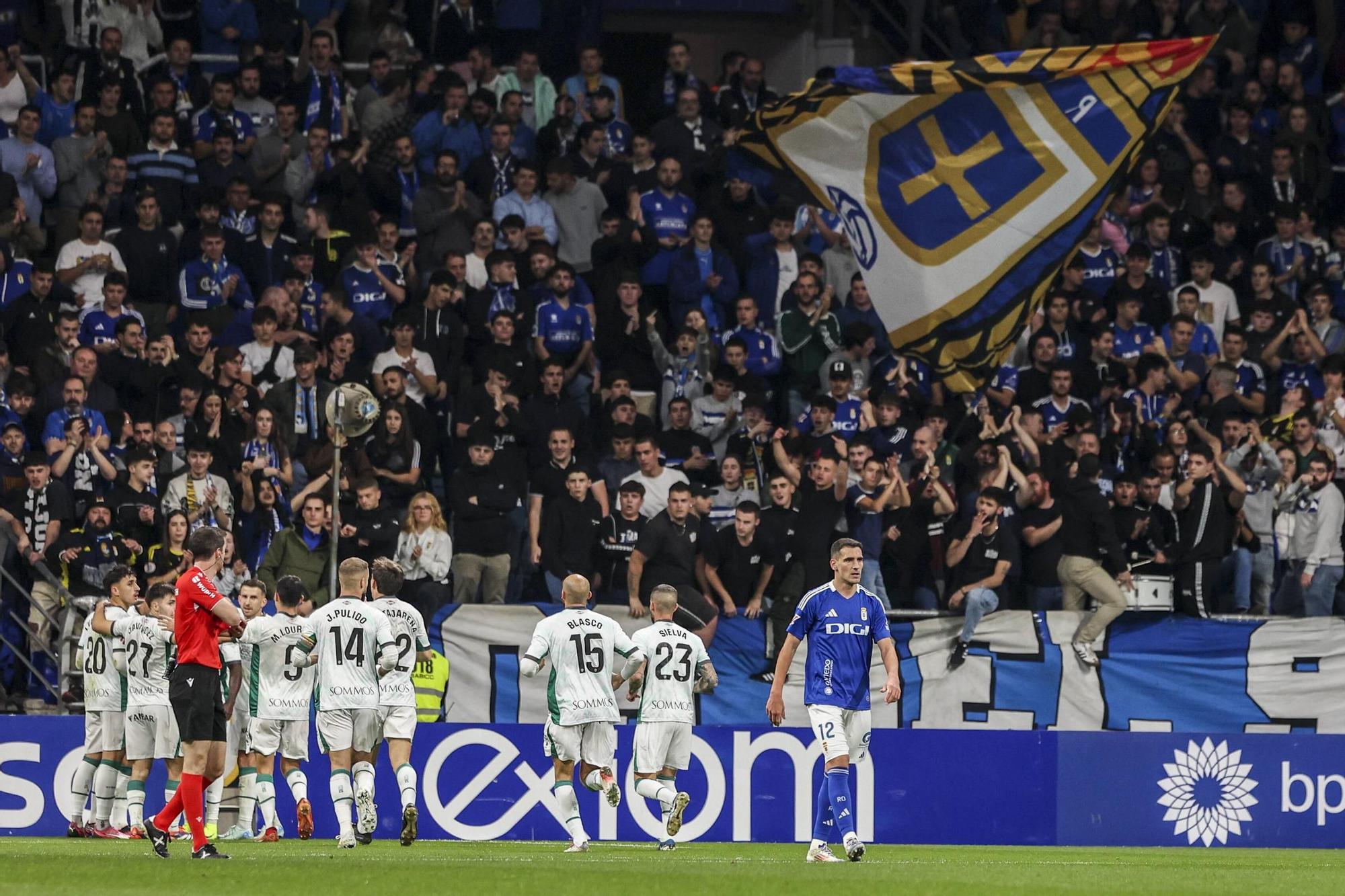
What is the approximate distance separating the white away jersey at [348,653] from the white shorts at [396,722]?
0.41ft

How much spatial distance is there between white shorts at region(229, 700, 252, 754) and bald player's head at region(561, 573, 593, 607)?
9.70 feet

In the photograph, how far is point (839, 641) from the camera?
1473 centimetres

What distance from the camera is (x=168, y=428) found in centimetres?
2000

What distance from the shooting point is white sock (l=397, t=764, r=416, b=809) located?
1539 cm

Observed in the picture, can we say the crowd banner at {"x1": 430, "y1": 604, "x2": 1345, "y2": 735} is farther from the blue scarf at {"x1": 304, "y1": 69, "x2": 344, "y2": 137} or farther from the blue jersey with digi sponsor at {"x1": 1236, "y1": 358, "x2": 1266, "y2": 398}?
the blue scarf at {"x1": 304, "y1": 69, "x2": 344, "y2": 137}

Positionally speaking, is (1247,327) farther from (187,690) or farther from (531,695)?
(187,690)

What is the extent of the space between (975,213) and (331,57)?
324 inches

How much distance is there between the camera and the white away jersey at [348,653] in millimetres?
15773

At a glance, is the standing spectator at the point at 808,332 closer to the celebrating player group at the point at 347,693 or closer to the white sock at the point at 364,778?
the celebrating player group at the point at 347,693

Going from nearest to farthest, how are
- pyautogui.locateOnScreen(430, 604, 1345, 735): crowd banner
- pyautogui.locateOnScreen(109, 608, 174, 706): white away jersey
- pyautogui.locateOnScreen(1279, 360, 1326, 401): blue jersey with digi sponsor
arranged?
pyautogui.locateOnScreen(109, 608, 174, 706): white away jersey, pyautogui.locateOnScreen(430, 604, 1345, 735): crowd banner, pyautogui.locateOnScreen(1279, 360, 1326, 401): blue jersey with digi sponsor

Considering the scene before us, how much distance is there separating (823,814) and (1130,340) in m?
10.2

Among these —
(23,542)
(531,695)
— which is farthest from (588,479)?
(23,542)

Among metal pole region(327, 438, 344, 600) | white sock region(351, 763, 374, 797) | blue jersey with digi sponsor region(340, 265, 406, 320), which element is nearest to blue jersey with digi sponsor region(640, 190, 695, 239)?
Answer: blue jersey with digi sponsor region(340, 265, 406, 320)

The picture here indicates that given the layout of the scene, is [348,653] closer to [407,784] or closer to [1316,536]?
[407,784]
